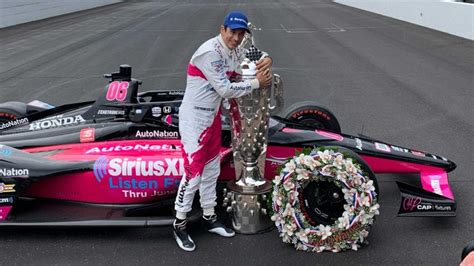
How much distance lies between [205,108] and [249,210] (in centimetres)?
99

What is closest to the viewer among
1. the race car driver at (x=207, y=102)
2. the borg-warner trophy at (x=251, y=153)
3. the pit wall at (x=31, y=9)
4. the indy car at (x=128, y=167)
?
the race car driver at (x=207, y=102)

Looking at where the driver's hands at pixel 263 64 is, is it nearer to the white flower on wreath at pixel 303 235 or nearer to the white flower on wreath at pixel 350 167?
the white flower on wreath at pixel 350 167

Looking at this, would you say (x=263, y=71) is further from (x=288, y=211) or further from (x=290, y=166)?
(x=288, y=211)

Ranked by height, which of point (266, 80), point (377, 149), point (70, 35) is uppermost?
point (266, 80)

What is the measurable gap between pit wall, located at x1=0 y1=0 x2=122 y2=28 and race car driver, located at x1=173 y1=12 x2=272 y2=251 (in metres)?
21.7

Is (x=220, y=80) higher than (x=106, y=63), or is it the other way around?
(x=220, y=80)

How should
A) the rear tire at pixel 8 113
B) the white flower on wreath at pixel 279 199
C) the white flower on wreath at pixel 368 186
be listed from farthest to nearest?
1. the rear tire at pixel 8 113
2. the white flower on wreath at pixel 279 199
3. the white flower on wreath at pixel 368 186

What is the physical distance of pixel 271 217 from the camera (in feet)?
13.6

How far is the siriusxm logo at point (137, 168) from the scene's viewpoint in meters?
4.51

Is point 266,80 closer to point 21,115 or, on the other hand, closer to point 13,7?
point 21,115

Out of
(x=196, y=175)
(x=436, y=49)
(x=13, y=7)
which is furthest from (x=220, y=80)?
(x=13, y=7)

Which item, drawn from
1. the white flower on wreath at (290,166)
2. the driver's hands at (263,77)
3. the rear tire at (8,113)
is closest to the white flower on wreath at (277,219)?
the white flower on wreath at (290,166)

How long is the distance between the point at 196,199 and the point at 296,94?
5611 millimetres

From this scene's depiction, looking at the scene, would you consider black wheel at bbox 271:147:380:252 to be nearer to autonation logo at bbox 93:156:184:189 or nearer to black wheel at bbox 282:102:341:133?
autonation logo at bbox 93:156:184:189
